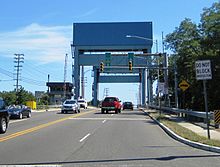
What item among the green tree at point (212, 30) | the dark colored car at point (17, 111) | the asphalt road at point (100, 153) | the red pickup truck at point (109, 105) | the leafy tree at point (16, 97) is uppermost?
the green tree at point (212, 30)

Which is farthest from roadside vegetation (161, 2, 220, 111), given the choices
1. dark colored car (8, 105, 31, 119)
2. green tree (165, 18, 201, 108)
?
dark colored car (8, 105, 31, 119)

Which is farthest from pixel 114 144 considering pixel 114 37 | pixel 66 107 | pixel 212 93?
pixel 114 37

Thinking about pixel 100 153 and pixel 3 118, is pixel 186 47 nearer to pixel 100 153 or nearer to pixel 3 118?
pixel 3 118

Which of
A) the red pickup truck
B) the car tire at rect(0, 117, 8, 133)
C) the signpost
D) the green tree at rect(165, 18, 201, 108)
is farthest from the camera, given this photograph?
the red pickup truck

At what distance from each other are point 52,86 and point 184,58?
101 meters

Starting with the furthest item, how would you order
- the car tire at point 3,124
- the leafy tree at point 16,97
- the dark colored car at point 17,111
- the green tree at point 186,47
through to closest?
the leafy tree at point 16,97 < the green tree at point 186,47 < the dark colored car at point 17,111 < the car tire at point 3,124

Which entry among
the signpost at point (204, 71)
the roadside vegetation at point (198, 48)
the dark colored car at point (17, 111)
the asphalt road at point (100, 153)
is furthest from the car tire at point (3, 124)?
the roadside vegetation at point (198, 48)

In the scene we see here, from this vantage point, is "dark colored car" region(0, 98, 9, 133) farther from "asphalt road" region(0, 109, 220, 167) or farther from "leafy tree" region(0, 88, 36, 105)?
"leafy tree" region(0, 88, 36, 105)

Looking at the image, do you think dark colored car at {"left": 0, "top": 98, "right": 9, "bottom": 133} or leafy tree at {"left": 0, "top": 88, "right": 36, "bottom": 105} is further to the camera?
leafy tree at {"left": 0, "top": 88, "right": 36, "bottom": 105}

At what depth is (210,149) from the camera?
48.4 ft

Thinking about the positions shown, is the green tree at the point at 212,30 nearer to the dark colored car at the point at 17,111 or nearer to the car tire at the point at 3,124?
the dark colored car at the point at 17,111

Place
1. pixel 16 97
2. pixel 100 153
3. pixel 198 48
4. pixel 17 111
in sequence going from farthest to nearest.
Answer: pixel 16 97 < pixel 198 48 < pixel 17 111 < pixel 100 153

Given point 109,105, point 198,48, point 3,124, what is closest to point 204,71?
point 3,124

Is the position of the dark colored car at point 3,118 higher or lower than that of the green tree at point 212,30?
lower
